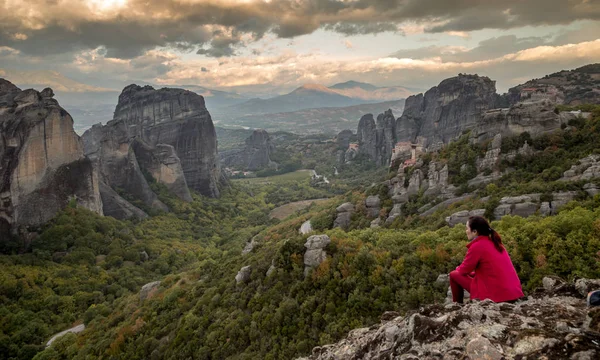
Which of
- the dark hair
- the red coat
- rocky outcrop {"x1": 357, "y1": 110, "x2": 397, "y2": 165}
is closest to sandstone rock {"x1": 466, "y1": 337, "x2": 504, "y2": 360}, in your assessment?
the red coat

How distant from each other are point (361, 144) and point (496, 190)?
113m

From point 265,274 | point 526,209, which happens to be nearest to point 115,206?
point 265,274

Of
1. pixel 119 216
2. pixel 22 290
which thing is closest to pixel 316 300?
pixel 22 290

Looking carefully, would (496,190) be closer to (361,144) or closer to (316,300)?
(316,300)

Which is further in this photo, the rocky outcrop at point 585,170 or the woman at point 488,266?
the rocky outcrop at point 585,170

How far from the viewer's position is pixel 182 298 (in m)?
23.8

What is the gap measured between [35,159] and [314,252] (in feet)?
139

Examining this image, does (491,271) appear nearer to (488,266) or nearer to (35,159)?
(488,266)

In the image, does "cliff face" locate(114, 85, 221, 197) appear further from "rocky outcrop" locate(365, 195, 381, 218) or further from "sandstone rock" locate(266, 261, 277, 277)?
"sandstone rock" locate(266, 261, 277, 277)

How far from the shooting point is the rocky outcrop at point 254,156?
14888cm

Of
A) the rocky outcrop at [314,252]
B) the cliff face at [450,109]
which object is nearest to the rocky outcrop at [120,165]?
the rocky outcrop at [314,252]

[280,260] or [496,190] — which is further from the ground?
[496,190]

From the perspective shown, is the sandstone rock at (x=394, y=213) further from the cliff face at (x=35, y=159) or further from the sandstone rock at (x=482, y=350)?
the cliff face at (x=35, y=159)

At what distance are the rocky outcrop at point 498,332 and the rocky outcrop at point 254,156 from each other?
141393 mm
